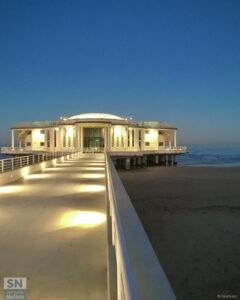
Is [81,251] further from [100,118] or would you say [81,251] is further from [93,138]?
[93,138]

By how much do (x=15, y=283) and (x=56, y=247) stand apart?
4.43 feet

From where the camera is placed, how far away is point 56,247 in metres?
5.20

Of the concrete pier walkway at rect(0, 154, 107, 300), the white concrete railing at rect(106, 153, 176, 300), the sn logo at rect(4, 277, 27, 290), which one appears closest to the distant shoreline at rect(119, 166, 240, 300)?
the concrete pier walkway at rect(0, 154, 107, 300)

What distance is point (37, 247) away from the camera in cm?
517

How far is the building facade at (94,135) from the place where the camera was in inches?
1783

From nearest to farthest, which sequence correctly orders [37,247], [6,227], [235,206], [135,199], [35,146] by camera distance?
[37,247] → [6,227] → [235,206] → [135,199] → [35,146]

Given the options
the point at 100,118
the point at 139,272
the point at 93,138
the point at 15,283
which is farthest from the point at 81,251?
the point at 93,138

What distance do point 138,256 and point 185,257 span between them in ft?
23.9

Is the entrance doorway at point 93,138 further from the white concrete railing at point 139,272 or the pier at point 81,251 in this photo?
the white concrete railing at point 139,272

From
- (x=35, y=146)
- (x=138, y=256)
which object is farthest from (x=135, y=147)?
(x=138, y=256)

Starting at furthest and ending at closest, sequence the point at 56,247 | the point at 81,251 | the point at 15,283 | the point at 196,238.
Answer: the point at 196,238
the point at 56,247
the point at 81,251
the point at 15,283

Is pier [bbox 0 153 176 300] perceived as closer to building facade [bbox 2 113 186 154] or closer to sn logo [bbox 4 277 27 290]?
sn logo [bbox 4 277 27 290]

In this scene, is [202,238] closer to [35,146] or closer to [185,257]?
[185,257]

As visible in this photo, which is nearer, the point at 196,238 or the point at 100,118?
the point at 196,238
